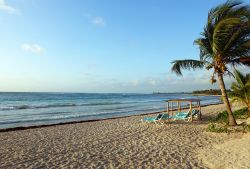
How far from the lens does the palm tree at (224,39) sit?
405 inches

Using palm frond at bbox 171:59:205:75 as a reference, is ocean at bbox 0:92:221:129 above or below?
below

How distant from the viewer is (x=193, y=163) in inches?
253

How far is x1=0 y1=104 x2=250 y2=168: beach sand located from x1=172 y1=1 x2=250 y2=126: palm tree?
2.95m

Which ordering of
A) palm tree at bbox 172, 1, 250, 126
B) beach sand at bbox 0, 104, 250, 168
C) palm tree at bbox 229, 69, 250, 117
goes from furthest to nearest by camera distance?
palm tree at bbox 229, 69, 250, 117 < palm tree at bbox 172, 1, 250, 126 < beach sand at bbox 0, 104, 250, 168

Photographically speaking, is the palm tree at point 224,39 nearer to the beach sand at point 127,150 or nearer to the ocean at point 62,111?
the beach sand at point 127,150

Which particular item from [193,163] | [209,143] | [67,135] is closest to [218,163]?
[193,163]

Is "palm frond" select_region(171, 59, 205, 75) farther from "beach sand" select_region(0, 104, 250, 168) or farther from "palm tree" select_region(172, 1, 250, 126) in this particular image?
"beach sand" select_region(0, 104, 250, 168)

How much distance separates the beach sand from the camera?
254 inches

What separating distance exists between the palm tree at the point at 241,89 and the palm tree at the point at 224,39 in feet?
7.05

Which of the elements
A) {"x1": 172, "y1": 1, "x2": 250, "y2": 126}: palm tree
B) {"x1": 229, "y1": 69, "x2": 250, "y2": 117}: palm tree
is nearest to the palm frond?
{"x1": 172, "y1": 1, "x2": 250, "y2": 126}: palm tree

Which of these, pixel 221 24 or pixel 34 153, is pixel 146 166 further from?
pixel 221 24

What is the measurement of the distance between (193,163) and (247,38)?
6613 millimetres

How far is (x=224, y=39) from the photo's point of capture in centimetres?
1067

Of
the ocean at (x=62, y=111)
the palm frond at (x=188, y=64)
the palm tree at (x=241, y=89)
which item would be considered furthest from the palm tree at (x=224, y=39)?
the ocean at (x=62, y=111)
